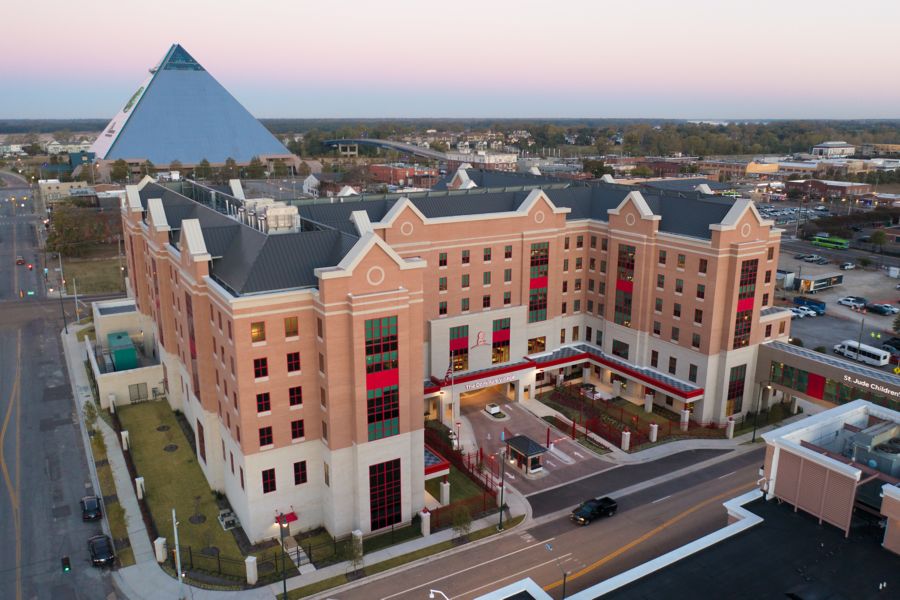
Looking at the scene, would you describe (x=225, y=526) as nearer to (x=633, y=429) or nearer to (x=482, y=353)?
(x=482, y=353)

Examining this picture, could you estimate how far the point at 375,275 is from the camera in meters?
44.5

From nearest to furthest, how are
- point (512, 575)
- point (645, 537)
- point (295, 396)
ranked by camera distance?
point (512, 575) < point (295, 396) < point (645, 537)

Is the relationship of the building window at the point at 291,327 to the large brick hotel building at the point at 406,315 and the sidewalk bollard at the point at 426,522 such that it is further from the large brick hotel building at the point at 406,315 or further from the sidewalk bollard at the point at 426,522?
the sidewalk bollard at the point at 426,522

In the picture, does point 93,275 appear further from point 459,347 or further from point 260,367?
point 260,367

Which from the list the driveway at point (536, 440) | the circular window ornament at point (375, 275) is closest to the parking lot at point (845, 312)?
the driveway at point (536, 440)

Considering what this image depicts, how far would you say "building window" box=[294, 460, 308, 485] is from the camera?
4753cm

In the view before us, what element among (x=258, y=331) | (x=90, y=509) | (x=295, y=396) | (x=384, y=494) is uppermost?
(x=258, y=331)

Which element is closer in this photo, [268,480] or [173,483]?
[268,480]

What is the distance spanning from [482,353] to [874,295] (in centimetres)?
8249

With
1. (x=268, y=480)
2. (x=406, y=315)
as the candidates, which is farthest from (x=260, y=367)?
(x=406, y=315)

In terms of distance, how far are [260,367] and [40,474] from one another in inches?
1014

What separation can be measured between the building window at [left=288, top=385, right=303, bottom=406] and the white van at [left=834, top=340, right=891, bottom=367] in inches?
2770

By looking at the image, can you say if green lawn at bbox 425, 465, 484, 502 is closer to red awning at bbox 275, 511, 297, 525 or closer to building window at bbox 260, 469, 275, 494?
red awning at bbox 275, 511, 297, 525

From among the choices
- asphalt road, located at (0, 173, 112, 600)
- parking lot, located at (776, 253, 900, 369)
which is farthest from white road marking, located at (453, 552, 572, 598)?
parking lot, located at (776, 253, 900, 369)
